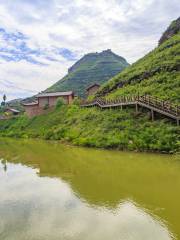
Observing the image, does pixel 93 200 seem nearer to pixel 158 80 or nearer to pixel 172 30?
pixel 158 80

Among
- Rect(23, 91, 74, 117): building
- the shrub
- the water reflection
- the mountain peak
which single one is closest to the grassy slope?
the shrub

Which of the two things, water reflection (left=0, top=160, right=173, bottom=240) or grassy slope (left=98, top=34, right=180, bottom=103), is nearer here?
water reflection (left=0, top=160, right=173, bottom=240)

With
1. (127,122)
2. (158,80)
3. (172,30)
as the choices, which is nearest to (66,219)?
(127,122)

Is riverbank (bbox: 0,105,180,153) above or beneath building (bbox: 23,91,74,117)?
beneath

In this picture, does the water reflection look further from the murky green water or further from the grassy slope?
the grassy slope

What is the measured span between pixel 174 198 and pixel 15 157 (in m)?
25.6

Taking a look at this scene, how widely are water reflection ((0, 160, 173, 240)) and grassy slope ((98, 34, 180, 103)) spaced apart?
1132 inches

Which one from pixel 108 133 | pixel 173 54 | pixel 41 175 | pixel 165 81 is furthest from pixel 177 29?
pixel 41 175

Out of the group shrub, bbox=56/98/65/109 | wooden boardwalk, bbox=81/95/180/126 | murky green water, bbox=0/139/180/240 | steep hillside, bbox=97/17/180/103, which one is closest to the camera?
murky green water, bbox=0/139/180/240

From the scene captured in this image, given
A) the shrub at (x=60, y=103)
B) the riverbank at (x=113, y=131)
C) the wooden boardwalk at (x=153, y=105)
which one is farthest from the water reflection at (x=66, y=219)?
the shrub at (x=60, y=103)

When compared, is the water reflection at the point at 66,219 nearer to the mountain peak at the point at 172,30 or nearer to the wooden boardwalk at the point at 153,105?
the wooden boardwalk at the point at 153,105

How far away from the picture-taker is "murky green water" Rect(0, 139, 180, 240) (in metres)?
13.4

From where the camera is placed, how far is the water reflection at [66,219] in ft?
42.5

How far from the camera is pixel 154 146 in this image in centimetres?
3497
